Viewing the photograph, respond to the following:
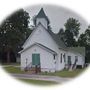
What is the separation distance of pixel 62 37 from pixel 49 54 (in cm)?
64

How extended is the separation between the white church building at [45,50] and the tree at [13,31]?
100mm

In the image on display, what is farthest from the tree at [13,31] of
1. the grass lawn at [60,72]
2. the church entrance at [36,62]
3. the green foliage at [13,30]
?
the church entrance at [36,62]

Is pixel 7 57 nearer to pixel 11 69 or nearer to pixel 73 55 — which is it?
pixel 11 69

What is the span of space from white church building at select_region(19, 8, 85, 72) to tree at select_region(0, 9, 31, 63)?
100mm

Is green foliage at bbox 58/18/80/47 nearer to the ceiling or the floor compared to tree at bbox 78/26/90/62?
nearer to the ceiling

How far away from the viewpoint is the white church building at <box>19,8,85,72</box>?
425cm

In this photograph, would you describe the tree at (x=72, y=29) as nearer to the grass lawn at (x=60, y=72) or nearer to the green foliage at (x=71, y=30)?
the green foliage at (x=71, y=30)

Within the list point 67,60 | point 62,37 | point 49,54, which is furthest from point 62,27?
point 49,54

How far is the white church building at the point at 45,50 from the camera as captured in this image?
4250 mm

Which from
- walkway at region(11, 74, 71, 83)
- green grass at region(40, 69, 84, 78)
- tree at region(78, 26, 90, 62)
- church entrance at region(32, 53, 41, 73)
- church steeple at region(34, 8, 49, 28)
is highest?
church steeple at region(34, 8, 49, 28)

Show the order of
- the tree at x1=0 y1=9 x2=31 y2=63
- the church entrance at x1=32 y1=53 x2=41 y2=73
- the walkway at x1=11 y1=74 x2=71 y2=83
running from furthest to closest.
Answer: the church entrance at x1=32 y1=53 x2=41 y2=73, the walkway at x1=11 y1=74 x2=71 y2=83, the tree at x1=0 y1=9 x2=31 y2=63

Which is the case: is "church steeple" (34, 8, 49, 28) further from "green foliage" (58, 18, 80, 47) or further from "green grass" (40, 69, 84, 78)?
"green grass" (40, 69, 84, 78)

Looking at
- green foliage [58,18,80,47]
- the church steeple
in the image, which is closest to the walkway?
green foliage [58,18,80,47]

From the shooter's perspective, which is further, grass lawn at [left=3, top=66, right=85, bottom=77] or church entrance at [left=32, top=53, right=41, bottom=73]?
church entrance at [left=32, top=53, right=41, bottom=73]
